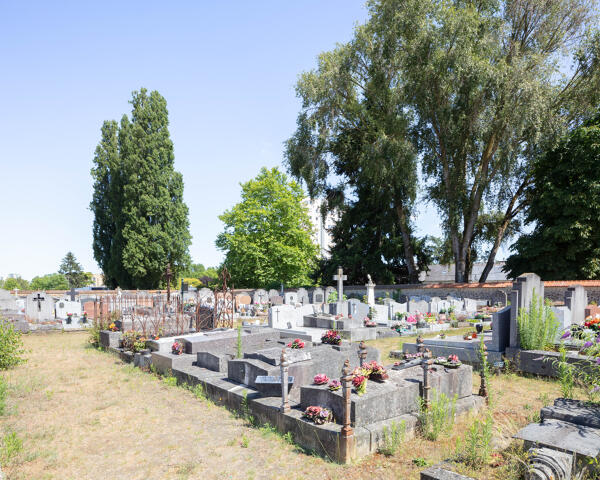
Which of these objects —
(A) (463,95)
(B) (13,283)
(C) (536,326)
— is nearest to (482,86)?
(A) (463,95)

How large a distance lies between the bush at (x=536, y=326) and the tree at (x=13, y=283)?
5853 cm

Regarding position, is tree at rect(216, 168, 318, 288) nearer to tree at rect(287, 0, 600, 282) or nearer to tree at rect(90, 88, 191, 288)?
tree at rect(90, 88, 191, 288)

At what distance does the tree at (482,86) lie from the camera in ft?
67.6

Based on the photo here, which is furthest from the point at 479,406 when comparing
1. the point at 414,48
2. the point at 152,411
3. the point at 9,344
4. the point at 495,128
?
the point at 414,48

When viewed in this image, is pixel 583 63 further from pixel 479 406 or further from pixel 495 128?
pixel 479 406

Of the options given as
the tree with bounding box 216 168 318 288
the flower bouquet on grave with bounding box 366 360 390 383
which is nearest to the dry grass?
the flower bouquet on grave with bounding box 366 360 390 383

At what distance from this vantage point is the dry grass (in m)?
5.00

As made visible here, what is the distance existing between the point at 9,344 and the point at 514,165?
2277 cm

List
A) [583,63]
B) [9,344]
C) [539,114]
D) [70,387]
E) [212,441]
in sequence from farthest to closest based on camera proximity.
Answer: [583,63] → [539,114] → [9,344] → [70,387] → [212,441]

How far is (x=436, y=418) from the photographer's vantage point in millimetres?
5730

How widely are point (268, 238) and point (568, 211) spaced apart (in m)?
19.1

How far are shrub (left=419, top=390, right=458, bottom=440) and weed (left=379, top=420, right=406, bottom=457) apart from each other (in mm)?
469

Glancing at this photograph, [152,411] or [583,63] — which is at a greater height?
[583,63]

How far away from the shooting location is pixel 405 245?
27.4 metres
